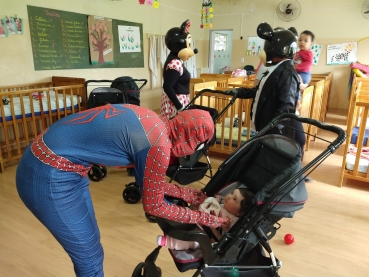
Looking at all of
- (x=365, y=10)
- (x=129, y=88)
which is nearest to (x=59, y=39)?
(x=129, y=88)

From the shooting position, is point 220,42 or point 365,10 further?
point 220,42

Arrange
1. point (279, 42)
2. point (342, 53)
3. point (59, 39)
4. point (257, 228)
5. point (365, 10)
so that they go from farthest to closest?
1. point (342, 53)
2. point (365, 10)
3. point (59, 39)
4. point (279, 42)
5. point (257, 228)

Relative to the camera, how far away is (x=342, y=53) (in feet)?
21.7

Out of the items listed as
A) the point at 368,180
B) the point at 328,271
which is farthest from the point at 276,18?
the point at 328,271

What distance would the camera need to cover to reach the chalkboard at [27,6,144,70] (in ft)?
13.4

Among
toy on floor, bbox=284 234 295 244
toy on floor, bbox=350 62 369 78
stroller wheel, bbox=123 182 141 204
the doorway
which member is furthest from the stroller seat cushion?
the doorway

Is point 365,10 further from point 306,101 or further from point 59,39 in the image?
point 59,39

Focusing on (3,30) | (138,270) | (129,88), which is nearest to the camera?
(138,270)

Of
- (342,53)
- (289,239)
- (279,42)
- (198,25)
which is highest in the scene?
(198,25)

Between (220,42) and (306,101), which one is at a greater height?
(220,42)

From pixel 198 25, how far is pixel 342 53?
12.3 ft

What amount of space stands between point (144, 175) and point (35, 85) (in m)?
3.84

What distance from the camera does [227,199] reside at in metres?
1.58

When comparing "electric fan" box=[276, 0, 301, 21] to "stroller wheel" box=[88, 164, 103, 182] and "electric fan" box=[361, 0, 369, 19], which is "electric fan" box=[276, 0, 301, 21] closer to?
"electric fan" box=[361, 0, 369, 19]
